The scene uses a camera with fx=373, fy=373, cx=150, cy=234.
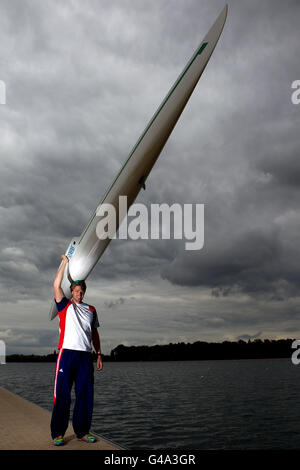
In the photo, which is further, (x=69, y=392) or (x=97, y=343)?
(x=97, y=343)

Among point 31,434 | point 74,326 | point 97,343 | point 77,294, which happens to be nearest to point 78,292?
point 77,294

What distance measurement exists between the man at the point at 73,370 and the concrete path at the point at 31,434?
17 cm

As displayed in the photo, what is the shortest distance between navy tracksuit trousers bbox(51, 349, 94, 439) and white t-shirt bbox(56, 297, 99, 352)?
110 millimetres

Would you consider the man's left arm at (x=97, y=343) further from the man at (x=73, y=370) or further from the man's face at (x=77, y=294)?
the man's face at (x=77, y=294)

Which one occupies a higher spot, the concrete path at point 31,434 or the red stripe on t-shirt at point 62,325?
the red stripe on t-shirt at point 62,325

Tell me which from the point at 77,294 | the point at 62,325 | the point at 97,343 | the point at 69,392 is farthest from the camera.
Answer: the point at 97,343

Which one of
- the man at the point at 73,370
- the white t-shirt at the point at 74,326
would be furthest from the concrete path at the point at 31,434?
the white t-shirt at the point at 74,326

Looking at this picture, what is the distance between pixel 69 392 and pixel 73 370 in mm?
313

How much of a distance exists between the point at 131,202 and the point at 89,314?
529cm

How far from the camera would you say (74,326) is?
5.54 metres

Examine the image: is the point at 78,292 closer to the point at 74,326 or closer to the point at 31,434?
the point at 74,326

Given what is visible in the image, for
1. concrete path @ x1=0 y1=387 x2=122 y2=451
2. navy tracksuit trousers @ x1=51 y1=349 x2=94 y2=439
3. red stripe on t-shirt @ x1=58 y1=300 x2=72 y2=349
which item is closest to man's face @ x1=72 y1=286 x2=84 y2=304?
red stripe on t-shirt @ x1=58 y1=300 x2=72 y2=349

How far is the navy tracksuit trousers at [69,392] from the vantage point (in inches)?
211

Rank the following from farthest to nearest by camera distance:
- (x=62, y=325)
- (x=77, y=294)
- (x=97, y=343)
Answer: (x=97, y=343)
(x=77, y=294)
(x=62, y=325)
